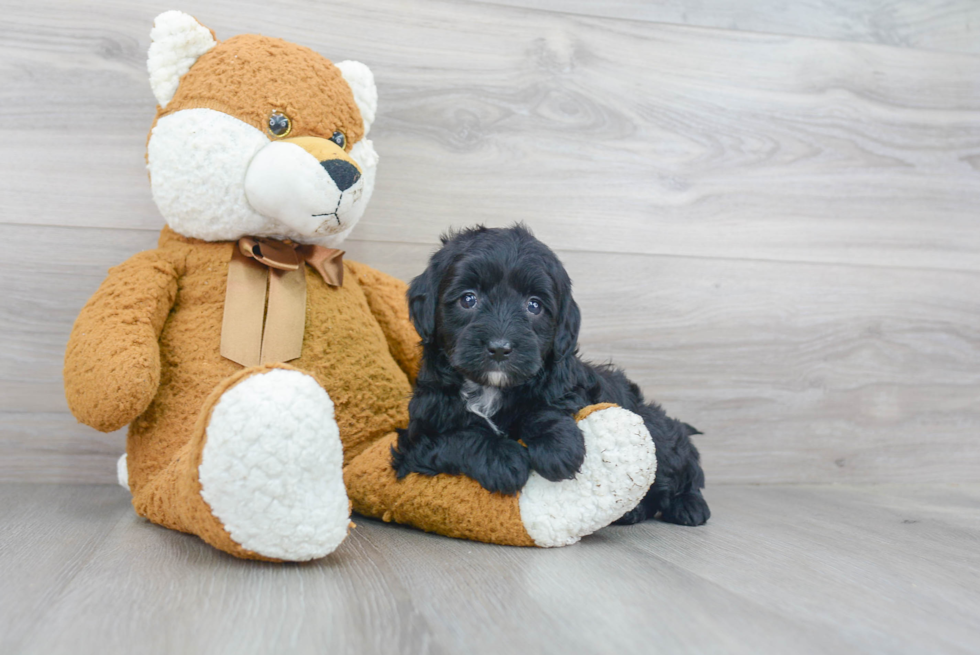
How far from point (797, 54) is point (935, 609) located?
137 cm

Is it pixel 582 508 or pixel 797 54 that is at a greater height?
pixel 797 54

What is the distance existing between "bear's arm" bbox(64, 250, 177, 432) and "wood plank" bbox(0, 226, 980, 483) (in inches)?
20.2

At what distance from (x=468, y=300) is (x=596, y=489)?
1.10ft

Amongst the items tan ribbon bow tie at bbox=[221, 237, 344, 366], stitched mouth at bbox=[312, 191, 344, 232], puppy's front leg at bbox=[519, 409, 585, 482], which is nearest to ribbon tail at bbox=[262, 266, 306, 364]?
tan ribbon bow tie at bbox=[221, 237, 344, 366]

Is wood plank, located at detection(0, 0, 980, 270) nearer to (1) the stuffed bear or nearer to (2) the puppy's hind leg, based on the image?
(1) the stuffed bear

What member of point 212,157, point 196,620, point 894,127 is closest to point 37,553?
point 196,620

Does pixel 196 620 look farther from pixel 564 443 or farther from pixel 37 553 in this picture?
pixel 564 443

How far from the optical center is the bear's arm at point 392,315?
1476 mm

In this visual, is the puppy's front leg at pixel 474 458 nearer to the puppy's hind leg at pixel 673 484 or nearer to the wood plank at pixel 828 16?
the puppy's hind leg at pixel 673 484

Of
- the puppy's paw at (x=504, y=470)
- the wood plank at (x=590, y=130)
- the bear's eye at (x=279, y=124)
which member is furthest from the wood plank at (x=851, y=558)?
the bear's eye at (x=279, y=124)

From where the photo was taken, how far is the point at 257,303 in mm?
1253

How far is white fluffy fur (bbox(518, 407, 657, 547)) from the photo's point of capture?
1102 millimetres

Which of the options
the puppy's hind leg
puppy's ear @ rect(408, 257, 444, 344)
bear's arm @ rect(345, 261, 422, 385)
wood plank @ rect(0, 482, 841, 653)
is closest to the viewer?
wood plank @ rect(0, 482, 841, 653)

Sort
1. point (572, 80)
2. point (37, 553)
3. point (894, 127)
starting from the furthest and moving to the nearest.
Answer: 1. point (894, 127)
2. point (572, 80)
3. point (37, 553)
